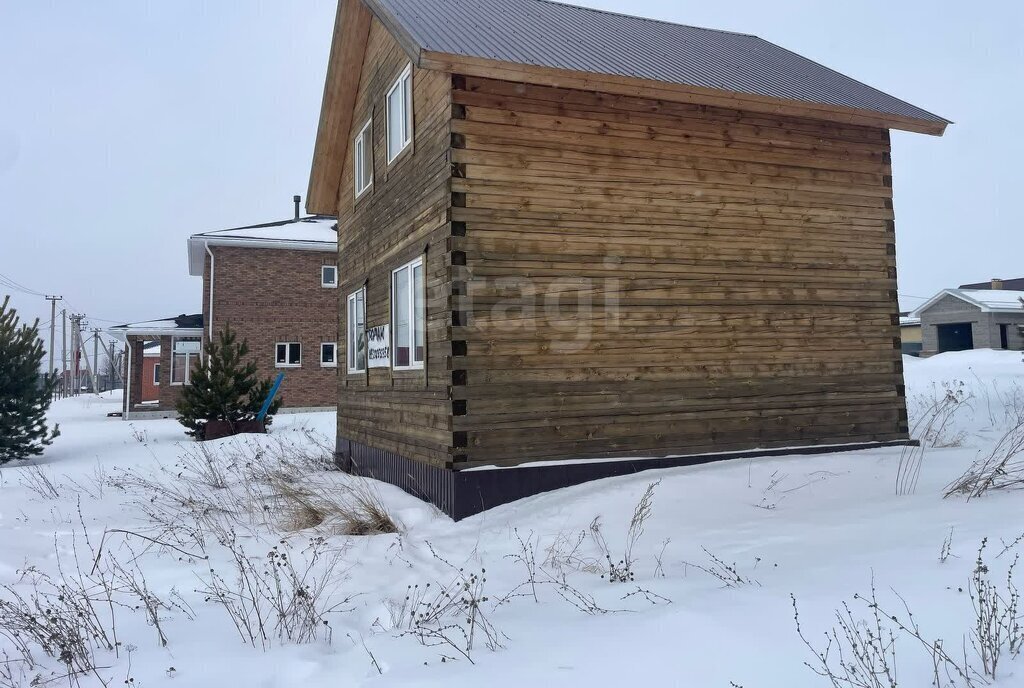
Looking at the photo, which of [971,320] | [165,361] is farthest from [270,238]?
[971,320]

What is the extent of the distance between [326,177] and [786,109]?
871cm

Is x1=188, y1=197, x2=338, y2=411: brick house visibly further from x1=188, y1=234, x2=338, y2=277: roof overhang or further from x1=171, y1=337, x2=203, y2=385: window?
x1=171, y1=337, x2=203, y2=385: window

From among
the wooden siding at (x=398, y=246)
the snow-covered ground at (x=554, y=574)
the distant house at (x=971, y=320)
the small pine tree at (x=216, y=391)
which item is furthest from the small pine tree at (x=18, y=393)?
the distant house at (x=971, y=320)

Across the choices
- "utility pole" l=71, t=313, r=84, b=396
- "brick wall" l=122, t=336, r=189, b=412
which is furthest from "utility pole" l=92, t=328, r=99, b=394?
"brick wall" l=122, t=336, r=189, b=412

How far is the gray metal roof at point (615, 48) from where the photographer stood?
8.48 meters

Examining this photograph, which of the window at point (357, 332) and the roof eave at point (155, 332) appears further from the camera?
the roof eave at point (155, 332)

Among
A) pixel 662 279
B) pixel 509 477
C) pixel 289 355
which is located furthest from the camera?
pixel 289 355

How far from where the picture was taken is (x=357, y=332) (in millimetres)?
12523

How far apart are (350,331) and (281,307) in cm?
1301

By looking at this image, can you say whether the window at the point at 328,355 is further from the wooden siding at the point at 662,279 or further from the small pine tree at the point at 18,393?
the wooden siding at the point at 662,279

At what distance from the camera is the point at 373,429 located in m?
11.4

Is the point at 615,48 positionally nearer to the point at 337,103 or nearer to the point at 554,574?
the point at 337,103

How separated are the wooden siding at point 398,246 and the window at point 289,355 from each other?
11.8 metres

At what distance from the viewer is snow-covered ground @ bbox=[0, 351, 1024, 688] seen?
4035mm
